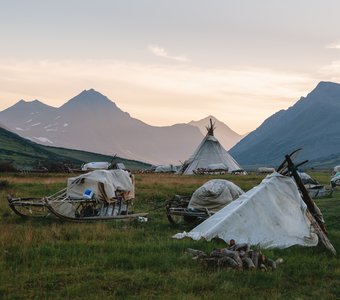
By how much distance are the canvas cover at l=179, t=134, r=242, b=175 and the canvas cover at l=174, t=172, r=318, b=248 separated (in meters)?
56.2

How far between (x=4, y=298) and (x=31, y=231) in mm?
7861

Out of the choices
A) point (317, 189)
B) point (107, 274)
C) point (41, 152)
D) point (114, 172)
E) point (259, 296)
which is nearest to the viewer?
point (259, 296)

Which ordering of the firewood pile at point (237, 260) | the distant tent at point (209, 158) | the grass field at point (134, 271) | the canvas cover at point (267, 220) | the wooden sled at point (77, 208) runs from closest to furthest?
the grass field at point (134, 271)
the firewood pile at point (237, 260)
the canvas cover at point (267, 220)
the wooden sled at point (77, 208)
the distant tent at point (209, 158)

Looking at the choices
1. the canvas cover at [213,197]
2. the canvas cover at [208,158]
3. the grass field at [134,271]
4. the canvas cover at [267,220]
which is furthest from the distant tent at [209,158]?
the grass field at [134,271]

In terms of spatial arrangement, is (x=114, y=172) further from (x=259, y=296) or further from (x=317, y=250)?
(x=259, y=296)

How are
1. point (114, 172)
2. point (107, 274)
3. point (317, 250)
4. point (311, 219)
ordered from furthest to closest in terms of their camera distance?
point (114, 172) → point (311, 219) → point (317, 250) → point (107, 274)

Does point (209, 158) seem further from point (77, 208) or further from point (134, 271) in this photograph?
point (134, 271)

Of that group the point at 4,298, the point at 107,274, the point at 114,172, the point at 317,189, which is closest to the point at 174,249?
the point at 107,274

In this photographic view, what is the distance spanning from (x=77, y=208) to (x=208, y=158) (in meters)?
53.5

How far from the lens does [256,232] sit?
54.3 ft

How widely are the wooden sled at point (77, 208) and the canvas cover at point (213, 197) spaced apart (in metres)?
3.10

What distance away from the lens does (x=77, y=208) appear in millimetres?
23266

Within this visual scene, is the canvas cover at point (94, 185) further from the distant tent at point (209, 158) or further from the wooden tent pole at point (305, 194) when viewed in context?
the distant tent at point (209, 158)

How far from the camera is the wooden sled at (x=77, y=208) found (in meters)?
21.8
